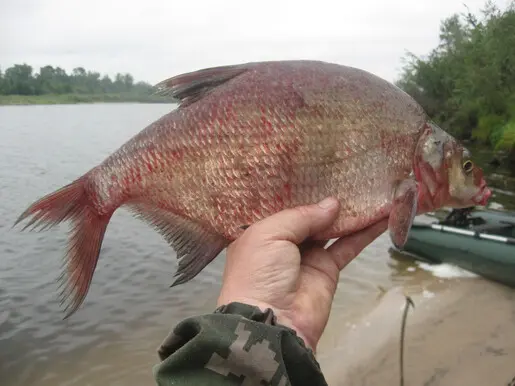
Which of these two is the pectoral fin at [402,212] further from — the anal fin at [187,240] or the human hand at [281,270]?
the anal fin at [187,240]

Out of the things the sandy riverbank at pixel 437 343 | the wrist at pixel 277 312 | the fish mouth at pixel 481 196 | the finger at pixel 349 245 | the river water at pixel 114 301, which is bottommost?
the river water at pixel 114 301

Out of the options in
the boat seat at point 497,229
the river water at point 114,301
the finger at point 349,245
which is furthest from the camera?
the boat seat at point 497,229

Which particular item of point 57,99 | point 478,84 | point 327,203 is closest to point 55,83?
point 57,99

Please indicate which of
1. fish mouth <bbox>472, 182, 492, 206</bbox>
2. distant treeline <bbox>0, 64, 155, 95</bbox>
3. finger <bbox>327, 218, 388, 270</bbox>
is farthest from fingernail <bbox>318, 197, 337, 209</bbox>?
distant treeline <bbox>0, 64, 155, 95</bbox>

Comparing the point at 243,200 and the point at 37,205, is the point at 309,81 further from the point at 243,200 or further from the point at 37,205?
the point at 37,205

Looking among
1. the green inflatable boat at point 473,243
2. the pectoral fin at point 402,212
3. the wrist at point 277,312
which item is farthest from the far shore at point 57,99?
the wrist at point 277,312
